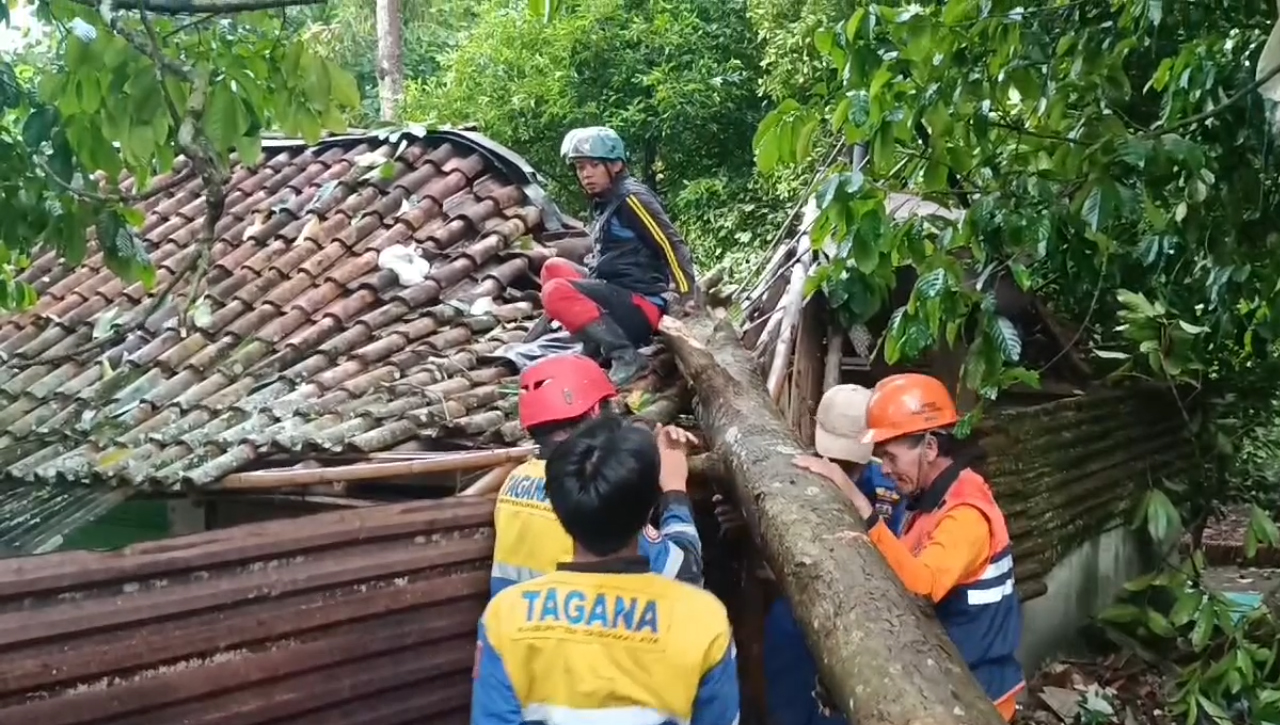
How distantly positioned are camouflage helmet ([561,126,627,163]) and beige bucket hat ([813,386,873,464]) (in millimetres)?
1895

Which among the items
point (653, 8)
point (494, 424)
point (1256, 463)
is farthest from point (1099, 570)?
point (653, 8)

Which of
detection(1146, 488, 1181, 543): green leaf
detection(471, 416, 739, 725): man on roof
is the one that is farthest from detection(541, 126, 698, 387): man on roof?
detection(471, 416, 739, 725): man on roof

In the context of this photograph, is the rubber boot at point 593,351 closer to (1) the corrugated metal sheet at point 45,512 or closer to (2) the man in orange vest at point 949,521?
(2) the man in orange vest at point 949,521

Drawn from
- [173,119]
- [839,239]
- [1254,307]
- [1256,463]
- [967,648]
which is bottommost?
[1256,463]

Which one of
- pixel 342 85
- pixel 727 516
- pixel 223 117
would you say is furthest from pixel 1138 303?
pixel 223 117

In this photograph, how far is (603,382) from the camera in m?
3.32

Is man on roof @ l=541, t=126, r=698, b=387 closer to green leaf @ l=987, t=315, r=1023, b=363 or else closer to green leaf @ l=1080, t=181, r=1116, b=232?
green leaf @ l=987, t=315, r=1023, b=363

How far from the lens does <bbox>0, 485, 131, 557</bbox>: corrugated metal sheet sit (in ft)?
12.2

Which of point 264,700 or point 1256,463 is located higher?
point 264,700

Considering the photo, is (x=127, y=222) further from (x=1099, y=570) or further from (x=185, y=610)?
(x=1099, y=570)

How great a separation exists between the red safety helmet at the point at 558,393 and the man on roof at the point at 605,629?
81 centimetres

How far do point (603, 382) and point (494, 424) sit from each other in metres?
1.18

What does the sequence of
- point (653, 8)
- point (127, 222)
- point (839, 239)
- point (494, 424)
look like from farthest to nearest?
point (653, 8), point (494, 424), point (839, 239), point (127, 222)

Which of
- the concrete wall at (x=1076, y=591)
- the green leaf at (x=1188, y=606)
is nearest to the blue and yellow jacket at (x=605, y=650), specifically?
the green leaf at (x=1188, y=606)
